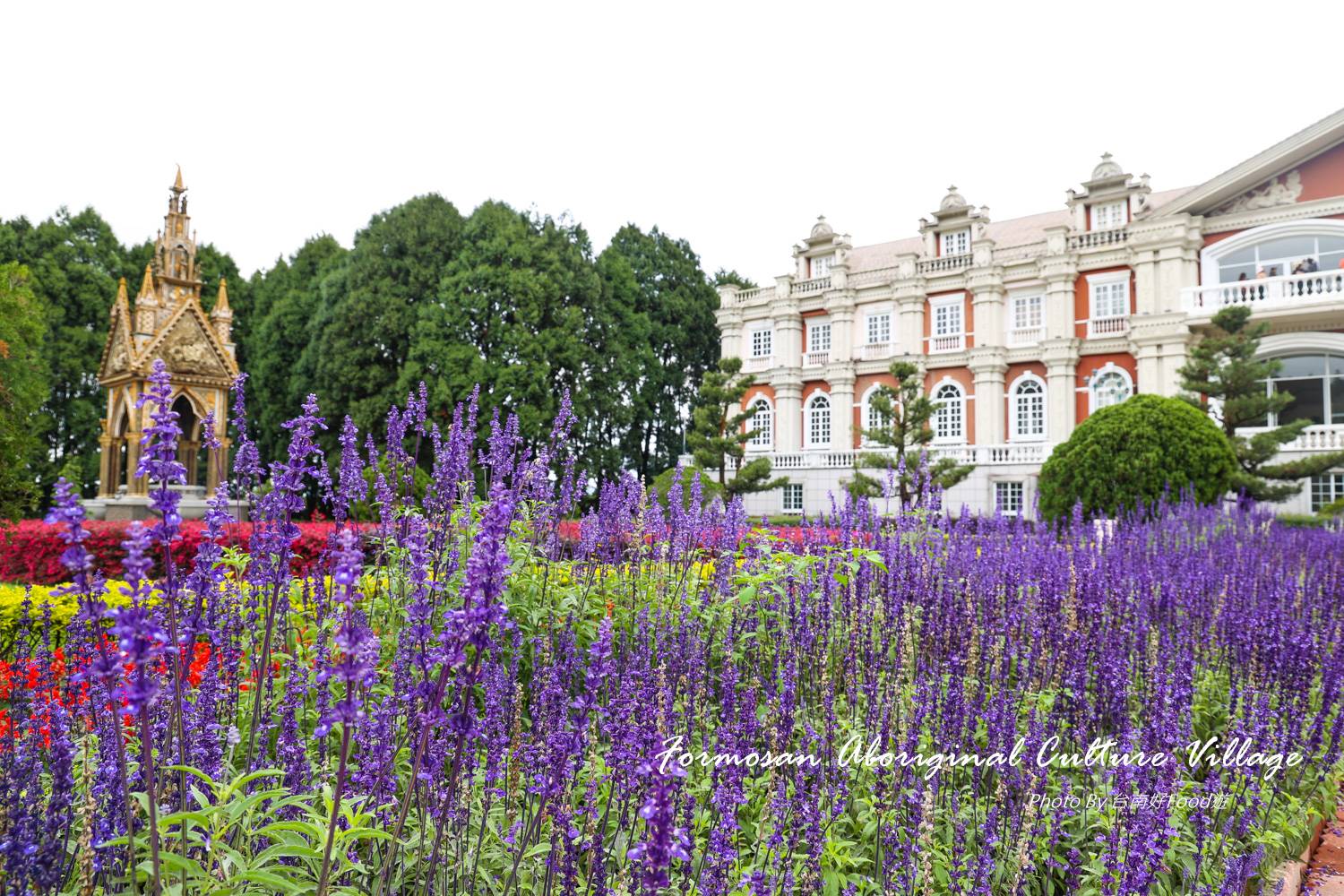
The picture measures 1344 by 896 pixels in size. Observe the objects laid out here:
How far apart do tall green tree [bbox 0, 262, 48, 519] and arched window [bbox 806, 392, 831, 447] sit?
2502 centimetres

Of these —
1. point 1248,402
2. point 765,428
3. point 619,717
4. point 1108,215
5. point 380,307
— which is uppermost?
point 1108,215

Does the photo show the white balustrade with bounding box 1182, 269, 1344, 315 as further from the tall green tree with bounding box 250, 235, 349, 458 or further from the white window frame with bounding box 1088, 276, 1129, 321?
the tall green tree with bounding box 250, 235, 349, 458

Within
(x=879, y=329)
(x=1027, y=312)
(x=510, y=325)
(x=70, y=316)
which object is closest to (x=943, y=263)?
(x=879, y=329)

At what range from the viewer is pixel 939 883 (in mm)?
2645

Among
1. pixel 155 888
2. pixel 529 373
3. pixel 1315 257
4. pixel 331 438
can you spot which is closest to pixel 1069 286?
pixel 1315 257

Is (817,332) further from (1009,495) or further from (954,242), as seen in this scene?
(1009,495)

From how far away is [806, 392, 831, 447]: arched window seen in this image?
31.0m

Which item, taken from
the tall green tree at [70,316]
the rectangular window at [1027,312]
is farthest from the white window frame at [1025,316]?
the tall green tree at [70,316]

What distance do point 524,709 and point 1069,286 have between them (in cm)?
2669

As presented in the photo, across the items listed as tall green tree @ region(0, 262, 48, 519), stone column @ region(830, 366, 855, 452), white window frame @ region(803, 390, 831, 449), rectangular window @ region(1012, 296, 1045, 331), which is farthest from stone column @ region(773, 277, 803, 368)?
tall green tree @ region(0, 262, 48, 519)

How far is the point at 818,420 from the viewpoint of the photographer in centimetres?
3138

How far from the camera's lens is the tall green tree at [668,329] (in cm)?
3456

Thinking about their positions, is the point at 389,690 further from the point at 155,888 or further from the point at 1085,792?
the point at 1085,792

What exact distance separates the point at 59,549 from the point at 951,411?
83.1 ft
